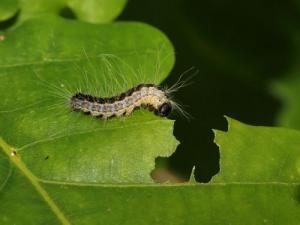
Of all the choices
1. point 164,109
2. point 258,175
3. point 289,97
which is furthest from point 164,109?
point 289,97

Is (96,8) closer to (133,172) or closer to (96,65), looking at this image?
(96,65)

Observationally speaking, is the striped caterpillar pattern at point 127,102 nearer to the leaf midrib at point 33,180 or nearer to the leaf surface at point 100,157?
the leaf surface at point 100,157

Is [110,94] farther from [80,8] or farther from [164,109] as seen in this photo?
[80,8]

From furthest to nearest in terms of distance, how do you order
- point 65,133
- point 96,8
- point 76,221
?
point 96,8 < point 65,133 < point 76,221

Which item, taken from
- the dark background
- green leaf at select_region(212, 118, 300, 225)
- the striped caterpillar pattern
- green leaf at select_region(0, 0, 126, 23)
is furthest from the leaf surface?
the dark background

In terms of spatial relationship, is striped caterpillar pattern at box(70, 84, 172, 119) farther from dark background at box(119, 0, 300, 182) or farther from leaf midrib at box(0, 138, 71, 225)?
dark background at box(119, 0, 300, 182)

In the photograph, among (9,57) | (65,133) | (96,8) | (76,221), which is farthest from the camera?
(96,8)

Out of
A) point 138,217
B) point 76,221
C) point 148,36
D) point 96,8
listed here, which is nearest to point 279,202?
point 138,217

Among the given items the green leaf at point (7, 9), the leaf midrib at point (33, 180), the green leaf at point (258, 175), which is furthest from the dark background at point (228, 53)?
the leaf midrib at point (33, 180)
